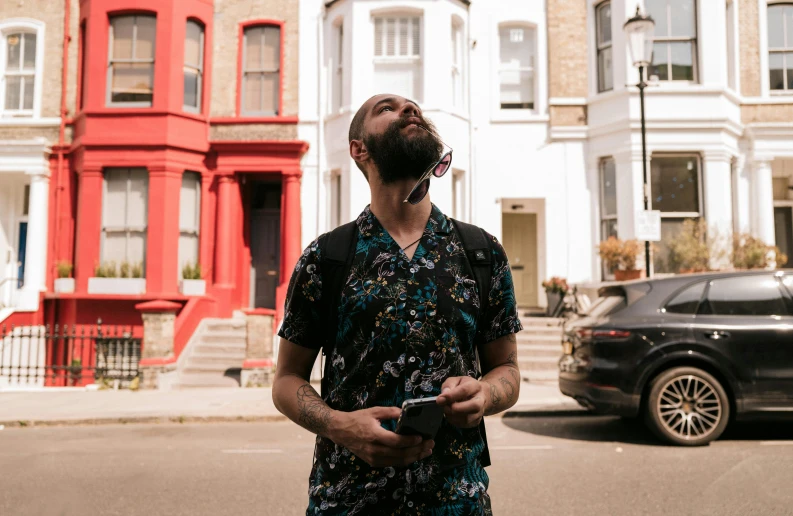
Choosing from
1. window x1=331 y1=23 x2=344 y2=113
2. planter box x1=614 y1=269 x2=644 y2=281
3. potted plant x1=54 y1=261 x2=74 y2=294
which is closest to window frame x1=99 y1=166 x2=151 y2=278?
potted plant x1=54 y1=261 x2=74 y2=294

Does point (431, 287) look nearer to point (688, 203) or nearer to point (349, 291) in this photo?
point (349, 291)

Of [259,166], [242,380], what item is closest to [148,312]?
[242,380]

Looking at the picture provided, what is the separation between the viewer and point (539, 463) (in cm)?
578

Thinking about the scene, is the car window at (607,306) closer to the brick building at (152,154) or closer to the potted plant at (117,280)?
the brick building at (152,154)

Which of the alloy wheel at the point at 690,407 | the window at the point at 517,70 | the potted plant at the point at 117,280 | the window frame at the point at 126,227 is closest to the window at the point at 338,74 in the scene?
the window at the point at 517,70

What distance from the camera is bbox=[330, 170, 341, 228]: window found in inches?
588

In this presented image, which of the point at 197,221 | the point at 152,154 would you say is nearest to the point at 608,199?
the point at 197,221

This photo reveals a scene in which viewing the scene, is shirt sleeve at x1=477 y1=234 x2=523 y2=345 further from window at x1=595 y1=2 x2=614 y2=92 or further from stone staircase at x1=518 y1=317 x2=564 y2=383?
window at x1=595 y1=2 x2=614 y2=92

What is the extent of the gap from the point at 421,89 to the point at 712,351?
9640mm

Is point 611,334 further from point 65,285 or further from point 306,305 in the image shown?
point 65,285

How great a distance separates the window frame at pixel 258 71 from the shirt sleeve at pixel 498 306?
45.0ft

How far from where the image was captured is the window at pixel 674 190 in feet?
45.9

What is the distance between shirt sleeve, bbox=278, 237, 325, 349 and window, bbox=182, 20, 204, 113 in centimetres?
1401

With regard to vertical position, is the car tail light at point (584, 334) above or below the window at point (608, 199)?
below
